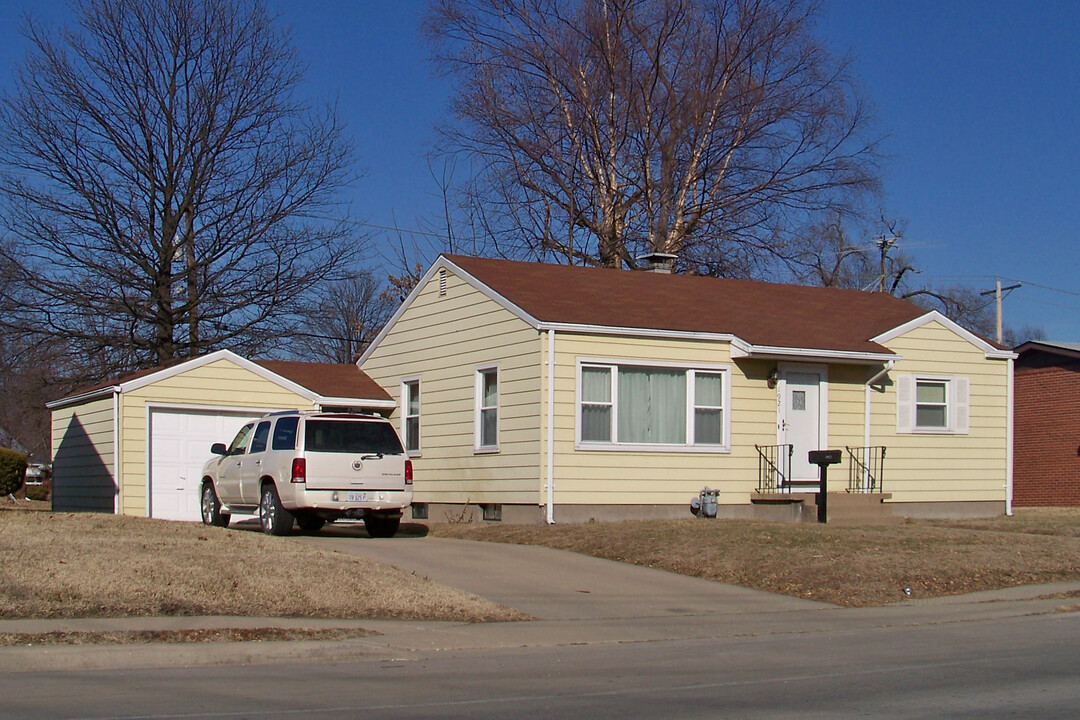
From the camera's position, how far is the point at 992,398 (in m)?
25.3

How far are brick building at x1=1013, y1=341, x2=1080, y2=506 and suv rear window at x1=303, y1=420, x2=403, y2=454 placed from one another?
2158 cm

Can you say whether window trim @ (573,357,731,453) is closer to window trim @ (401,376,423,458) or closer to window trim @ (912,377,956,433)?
window trim @ (912,377,956,433)

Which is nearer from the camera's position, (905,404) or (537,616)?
(537,616)

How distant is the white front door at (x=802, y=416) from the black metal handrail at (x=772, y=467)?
232 mm

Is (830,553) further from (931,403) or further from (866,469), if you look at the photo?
(931,403)

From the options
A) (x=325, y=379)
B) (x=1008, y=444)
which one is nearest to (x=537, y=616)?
(x=325, y=379)

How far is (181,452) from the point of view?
2430cm

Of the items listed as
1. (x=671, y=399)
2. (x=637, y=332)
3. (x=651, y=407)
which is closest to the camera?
(x=637, y=332)

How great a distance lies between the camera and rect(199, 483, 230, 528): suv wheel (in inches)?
829

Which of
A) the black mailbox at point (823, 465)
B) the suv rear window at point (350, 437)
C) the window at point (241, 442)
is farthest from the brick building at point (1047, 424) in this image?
the window at point (241, 442)

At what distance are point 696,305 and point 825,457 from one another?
15.5 feet

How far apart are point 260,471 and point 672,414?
23.3 ft

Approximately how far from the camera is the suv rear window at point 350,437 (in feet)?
60.6

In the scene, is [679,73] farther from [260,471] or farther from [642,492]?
[260,471]
